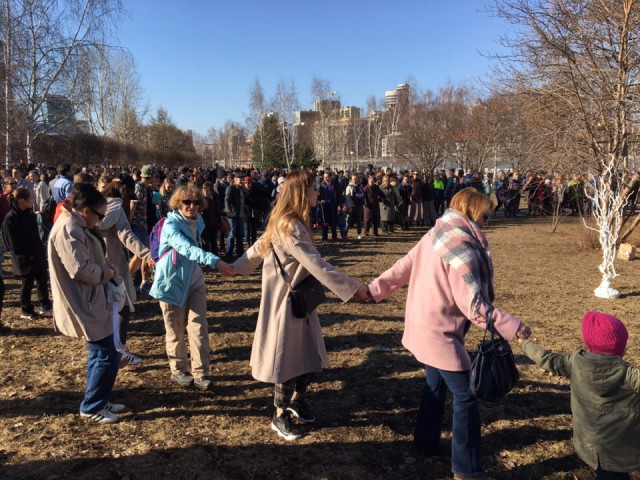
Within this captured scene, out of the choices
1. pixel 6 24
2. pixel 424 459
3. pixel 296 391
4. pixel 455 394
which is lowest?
pixel 424 459

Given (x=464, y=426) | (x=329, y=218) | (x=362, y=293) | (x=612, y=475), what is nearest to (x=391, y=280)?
(x=362, y=293)

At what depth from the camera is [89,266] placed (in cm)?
350

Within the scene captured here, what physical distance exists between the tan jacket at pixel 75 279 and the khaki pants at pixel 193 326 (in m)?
0.66

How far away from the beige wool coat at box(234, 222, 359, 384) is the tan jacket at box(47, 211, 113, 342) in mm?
1252

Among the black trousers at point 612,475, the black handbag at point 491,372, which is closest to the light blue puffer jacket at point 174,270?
the black handbag at point 491,372

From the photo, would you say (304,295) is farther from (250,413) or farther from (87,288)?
(87,288)

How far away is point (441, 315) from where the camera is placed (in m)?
2.88

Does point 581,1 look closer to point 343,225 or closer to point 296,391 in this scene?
point 343,225

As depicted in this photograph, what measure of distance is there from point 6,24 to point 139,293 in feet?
50.4

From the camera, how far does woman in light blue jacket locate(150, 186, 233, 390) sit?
409cm

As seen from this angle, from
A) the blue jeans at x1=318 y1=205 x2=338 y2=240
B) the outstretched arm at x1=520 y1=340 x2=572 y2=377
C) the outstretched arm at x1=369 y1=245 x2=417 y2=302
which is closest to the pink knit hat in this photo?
the outstretched arm at x1=520 y1=340 x2=572 y2=377

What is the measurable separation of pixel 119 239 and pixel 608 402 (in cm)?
458

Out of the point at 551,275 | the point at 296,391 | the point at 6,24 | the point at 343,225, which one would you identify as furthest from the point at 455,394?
the point at 6,24

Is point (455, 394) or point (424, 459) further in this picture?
point (424, 459)
